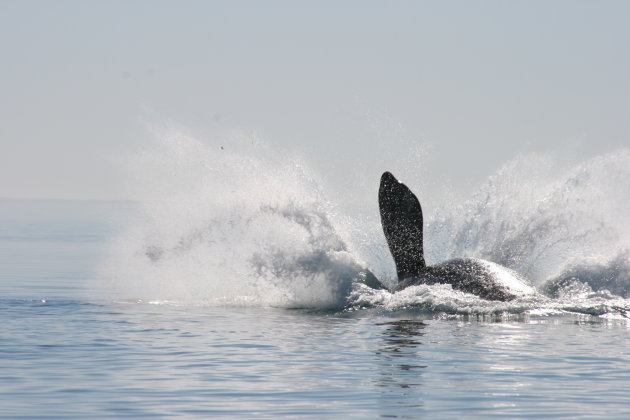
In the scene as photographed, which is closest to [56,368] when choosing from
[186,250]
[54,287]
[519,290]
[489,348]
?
[489,348]

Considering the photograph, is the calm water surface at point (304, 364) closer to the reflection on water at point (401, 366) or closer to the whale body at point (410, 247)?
the reflection on water at point (401, 366)

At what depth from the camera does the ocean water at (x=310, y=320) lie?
1227 cm

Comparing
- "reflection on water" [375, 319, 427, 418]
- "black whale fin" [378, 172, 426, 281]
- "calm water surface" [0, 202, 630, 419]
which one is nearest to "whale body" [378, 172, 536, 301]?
"black whale fin" [378, 172, 426, 281]

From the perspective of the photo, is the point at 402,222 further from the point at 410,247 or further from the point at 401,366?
the point at 401,366

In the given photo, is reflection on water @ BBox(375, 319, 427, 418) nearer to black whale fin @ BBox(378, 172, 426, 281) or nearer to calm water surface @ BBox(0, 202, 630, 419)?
calm water surface @ BBox(0, 202, 630, 419)

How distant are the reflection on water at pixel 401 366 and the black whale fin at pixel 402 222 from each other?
10.9 ft

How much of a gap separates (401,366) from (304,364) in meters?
1.34

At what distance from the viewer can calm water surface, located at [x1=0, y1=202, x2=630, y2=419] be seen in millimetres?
11805

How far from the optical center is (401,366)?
46.8ft

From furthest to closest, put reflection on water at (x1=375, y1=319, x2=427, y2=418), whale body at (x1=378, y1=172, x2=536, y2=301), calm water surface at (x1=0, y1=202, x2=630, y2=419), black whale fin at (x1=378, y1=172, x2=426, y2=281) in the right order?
black whale fin at (x1=378, y1=172, x2=426, y2=281)
whale body at (x1=378, y1=172, x2=536, y2=301)
reflection on water at (x1=375, y1=319, x2=427, y2=418)
calm water surface at (x1=0, y1=202, x2=630, y2=419)

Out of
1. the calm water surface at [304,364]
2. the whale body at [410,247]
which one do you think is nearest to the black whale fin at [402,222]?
the whale body at [410,247]

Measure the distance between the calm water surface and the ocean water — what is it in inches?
1.6

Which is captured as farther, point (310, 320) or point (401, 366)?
point (310, 320)

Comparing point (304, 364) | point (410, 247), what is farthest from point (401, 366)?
point (410, 247)
